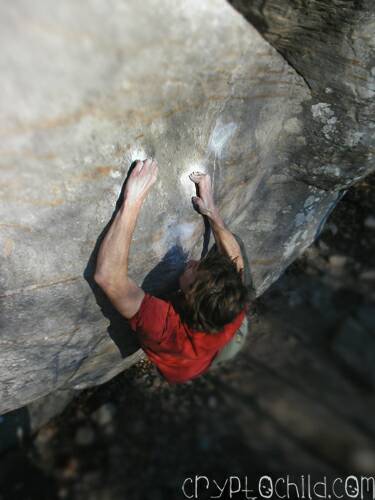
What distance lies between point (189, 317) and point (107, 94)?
1.01 m

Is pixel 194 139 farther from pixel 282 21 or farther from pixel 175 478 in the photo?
pixel 175 478

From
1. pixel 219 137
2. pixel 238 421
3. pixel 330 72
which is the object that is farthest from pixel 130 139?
pixel 238 421

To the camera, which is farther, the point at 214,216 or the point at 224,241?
the point at 224,241

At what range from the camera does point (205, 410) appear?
2.86 metres

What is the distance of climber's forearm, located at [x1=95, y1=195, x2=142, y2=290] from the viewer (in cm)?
162

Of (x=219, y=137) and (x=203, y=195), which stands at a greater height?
(x=219, y=137)

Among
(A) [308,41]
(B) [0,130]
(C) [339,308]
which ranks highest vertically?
(B) [0,130]

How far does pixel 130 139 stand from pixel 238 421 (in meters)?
2.08

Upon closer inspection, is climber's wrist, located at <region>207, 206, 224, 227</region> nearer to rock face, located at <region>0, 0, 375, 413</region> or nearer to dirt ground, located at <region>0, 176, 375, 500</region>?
rock face, located at <region>0, 0, 375, 413</region>

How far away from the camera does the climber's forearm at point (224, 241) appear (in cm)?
210

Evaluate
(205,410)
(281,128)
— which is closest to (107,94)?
(281,128)

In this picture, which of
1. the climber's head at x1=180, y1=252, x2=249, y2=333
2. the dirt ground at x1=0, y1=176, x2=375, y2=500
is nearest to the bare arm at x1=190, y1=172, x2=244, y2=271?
the climber's head at x1=180, y1=252, x2=249, y2=333

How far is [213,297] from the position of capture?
1817 millimetres

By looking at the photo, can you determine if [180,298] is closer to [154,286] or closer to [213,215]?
[154,286]
